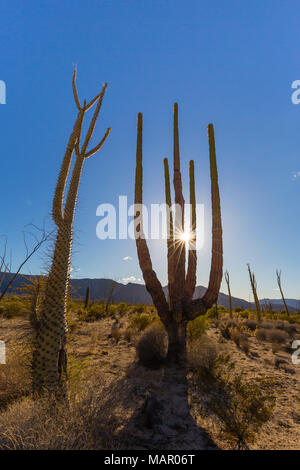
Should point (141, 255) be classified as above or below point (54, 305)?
above

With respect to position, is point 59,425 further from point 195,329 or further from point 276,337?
point 276,337

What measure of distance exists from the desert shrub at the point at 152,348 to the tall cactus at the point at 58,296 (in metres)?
3.55

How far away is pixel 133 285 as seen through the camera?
340 feet

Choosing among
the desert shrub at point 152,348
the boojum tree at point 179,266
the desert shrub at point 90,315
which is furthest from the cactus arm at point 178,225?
the desert shrub at point 90,315

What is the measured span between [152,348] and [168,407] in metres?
2.23

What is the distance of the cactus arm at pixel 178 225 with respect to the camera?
6668 millimetres

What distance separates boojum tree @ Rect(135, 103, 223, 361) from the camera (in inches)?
249

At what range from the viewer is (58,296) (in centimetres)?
329

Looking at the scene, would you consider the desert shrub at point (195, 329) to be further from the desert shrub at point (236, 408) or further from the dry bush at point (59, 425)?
the dry bush at point (59, 425)

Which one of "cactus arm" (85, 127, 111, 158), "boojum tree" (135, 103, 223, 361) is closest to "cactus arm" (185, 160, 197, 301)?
"boojum tree" (135, 103, 223, 361)

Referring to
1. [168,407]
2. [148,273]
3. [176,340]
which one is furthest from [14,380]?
[176,340]
